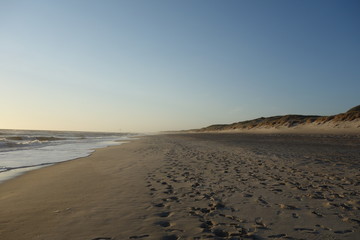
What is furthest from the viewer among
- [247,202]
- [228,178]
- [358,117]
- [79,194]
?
[358,117]

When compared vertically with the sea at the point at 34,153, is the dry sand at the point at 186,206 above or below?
below

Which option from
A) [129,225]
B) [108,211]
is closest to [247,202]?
[129,225]

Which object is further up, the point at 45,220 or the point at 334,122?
the point at 334,122

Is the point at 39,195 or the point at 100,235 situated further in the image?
the point at 39,195

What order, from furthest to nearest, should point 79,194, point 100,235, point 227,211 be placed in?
point 79,194, point 227,211, point 100,235

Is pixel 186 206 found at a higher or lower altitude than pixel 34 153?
lower

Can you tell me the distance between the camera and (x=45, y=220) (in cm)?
418

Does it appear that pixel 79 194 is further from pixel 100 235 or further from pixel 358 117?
pixel 358 117

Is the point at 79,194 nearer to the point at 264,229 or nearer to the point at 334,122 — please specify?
the point at 264,229

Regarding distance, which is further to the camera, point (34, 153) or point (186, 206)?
point (34, 153)

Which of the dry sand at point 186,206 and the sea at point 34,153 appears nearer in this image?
the dry sand at point 186,206

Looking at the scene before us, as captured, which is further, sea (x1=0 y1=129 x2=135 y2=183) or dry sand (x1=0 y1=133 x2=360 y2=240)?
sea (x1=0 y1=129 x2=135 y2=183)

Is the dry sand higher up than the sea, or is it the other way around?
the sea

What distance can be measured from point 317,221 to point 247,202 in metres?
1.43
